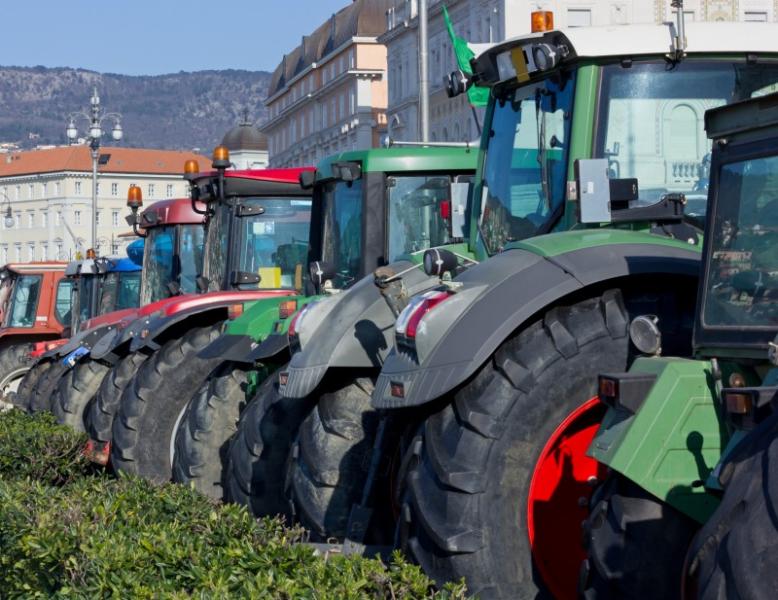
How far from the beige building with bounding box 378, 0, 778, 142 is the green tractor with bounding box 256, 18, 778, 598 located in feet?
153

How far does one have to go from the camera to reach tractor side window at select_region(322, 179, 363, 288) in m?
11.2

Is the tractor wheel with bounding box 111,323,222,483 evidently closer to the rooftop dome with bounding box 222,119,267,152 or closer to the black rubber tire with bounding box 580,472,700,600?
the black rubber tire with bounding box 580,472,700,600

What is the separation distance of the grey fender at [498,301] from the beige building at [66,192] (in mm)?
138015

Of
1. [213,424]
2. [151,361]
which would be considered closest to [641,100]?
[213,424]

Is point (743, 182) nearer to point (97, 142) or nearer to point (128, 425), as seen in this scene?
point (128, 425)

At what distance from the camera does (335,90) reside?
107562 millimetres

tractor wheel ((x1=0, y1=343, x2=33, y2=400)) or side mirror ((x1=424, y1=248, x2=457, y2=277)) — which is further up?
side mirror ((x1=424, y1=248, x2=457, y2=277))

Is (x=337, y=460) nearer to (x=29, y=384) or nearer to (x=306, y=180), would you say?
(x=306, y=180)

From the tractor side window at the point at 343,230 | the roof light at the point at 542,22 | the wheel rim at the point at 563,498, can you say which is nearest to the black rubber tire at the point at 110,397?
the tractor side window at the point at 343,230

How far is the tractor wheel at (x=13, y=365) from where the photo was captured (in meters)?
25.1

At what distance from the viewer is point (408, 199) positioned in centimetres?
1114

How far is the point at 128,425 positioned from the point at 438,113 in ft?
206

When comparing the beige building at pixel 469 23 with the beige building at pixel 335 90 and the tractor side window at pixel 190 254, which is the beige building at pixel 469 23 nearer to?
the beige building at pixel 335 90

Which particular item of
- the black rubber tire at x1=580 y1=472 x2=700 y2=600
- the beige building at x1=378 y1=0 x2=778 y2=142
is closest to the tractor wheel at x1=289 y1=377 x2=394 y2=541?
the black rubber tire at x1=580 y1=472 x2=700 y2=600
